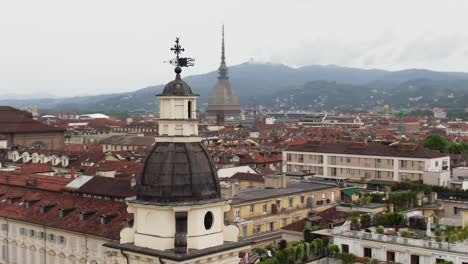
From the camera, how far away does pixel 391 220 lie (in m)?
43.8

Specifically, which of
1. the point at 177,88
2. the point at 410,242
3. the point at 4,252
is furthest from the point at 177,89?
the point at 4,252

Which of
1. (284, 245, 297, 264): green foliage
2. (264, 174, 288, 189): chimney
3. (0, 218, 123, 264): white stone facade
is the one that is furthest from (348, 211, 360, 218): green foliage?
(0, 218, 123, 264): white stone facade

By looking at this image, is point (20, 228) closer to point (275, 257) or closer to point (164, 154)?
point (275, 257)

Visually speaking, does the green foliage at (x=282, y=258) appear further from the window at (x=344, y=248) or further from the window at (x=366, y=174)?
the window at (x=366, y=174)

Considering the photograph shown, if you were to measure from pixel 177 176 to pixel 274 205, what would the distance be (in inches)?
1595

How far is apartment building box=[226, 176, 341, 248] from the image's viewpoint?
51344 millimetres

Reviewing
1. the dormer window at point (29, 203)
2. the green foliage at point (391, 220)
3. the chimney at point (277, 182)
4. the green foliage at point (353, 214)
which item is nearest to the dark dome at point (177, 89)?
the green foliage at point (391, 220)

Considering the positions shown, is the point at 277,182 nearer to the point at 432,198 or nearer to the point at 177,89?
the point at 432,198

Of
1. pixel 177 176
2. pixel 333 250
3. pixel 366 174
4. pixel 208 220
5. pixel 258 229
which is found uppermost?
pixel 177 176

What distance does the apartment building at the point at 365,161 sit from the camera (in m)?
87.9

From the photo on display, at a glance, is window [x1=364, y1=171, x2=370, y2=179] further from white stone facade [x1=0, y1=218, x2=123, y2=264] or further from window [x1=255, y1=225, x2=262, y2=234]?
white stone facade [x1=0, y1=218, x2=123, y2=264]

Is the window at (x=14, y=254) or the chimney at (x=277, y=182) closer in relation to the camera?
the window at (x=14, y=254)

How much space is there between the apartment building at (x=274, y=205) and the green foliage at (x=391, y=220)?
9533 millimetres

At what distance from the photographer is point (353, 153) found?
94.2 m
